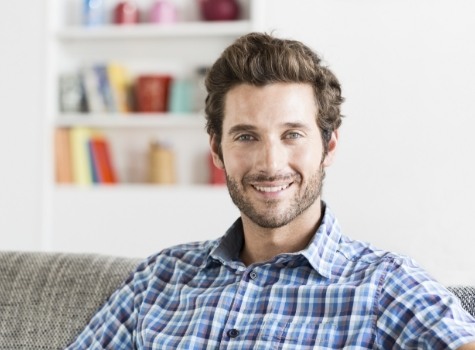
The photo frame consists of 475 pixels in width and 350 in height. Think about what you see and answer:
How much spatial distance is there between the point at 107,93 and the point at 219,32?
2.26 ft

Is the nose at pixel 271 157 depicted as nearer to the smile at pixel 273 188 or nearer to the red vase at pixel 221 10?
the smile at pixel 273 188

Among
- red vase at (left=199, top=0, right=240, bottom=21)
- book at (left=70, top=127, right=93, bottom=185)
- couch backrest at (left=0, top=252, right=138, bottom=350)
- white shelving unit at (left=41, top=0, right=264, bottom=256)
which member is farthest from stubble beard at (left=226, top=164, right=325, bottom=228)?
book at (left=70, top=127, right=93, bottom=185)

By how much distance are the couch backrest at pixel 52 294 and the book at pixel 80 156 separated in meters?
2.41

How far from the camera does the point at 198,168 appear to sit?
4328mm

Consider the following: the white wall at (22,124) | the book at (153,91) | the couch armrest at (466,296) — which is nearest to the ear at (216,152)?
the couch armrest at (466,296)

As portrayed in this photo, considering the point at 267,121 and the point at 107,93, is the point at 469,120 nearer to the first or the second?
the point at 107,93

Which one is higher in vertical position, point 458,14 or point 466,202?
point 458,14

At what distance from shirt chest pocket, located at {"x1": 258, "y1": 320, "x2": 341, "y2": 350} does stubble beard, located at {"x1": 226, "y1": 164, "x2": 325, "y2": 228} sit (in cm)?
22

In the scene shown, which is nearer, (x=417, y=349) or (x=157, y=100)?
(x=417, y=349)

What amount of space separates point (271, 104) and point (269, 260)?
0.31 metres

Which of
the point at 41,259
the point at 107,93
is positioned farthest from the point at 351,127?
the point at 41,259

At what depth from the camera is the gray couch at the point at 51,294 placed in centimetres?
174

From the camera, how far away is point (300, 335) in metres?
1.49

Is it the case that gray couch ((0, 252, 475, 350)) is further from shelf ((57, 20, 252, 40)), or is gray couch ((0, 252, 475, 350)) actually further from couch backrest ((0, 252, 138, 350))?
shelf ((57, 20, 252, 40))
